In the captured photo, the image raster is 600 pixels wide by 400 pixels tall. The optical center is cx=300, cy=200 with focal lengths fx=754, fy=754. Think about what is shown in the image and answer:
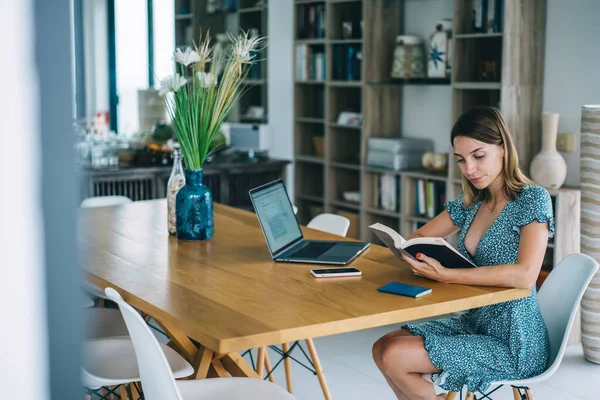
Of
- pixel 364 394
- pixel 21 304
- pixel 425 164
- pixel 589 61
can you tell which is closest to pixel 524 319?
pixel 364 394

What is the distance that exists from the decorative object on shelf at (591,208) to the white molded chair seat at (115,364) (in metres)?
2.27

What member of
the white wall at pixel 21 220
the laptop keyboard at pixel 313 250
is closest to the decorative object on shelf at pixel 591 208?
the laptop keyboard at pixel 313 250

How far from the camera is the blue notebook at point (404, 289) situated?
2.12m

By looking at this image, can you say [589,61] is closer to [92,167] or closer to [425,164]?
[425,164]

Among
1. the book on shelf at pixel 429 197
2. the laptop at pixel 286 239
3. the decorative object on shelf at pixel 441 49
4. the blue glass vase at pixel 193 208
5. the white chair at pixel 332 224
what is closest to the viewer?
the laptop at pixel 286 239

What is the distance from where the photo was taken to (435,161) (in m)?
5.08

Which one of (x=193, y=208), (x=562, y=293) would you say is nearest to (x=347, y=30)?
(x=193, y=208)

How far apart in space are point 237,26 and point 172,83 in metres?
4.02

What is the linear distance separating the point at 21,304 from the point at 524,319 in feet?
6.77

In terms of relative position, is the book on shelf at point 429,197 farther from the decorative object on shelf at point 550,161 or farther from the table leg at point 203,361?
the table leg at point 203,361

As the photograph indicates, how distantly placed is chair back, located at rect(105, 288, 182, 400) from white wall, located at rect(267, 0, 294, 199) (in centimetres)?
429

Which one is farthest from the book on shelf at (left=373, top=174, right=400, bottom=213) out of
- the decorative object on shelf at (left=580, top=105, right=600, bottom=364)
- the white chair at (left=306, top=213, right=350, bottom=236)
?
the white chair at (left=306, top=213, right=350, bottom=236)

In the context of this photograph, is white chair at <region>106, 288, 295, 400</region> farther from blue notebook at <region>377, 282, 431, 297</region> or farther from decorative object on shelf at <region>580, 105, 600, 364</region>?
decorative object on shelf at <region>580, 105, 600, 364</region>

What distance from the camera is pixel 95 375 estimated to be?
2.29 m
